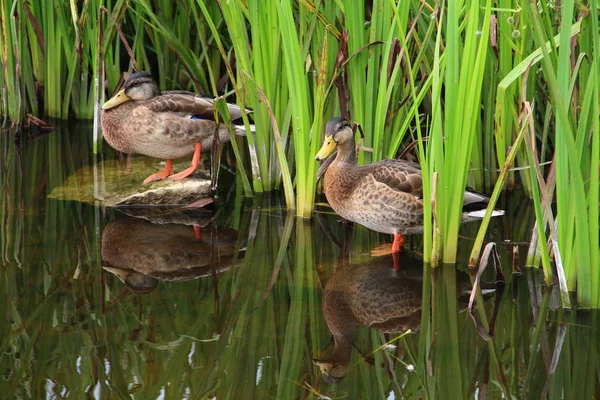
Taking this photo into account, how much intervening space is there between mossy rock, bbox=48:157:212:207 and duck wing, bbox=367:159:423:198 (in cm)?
181

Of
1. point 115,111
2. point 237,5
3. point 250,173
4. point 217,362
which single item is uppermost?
point 237,5

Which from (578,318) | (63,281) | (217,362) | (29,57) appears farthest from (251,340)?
(29,57)

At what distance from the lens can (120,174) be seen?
7430 millimetres

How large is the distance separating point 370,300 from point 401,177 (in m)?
0.93

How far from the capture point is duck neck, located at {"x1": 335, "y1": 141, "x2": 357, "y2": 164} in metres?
5.86

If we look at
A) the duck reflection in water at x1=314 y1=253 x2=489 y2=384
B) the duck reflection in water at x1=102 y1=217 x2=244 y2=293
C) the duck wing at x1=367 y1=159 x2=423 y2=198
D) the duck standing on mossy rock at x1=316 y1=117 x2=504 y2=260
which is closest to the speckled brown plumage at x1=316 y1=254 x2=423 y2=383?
the duck reflection in water at x1=314 y1=253 x2=489 y2=384

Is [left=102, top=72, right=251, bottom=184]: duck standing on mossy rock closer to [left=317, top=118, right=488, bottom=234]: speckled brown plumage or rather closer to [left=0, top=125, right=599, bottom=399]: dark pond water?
[left=0, top=125, right=599, bottom=399]: dark pond water

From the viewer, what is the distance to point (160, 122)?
6.92 metres

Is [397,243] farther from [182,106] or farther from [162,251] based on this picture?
[182,106]

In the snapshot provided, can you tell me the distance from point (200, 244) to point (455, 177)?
1890 millimetres

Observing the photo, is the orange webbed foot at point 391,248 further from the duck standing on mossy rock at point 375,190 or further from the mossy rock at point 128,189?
the mossy rock at point 128,189

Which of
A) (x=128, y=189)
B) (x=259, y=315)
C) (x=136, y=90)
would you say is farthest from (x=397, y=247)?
(x=136, y=90)

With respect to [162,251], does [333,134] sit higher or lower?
higher

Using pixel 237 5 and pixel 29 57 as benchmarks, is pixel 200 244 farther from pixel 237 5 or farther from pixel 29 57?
pixel 29 57
